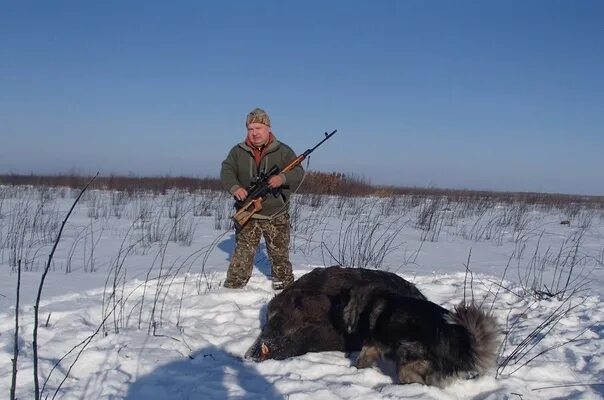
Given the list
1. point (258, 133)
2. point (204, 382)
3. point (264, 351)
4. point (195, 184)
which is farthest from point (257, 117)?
point (195, 184)

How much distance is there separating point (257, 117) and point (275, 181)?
2.38 feet

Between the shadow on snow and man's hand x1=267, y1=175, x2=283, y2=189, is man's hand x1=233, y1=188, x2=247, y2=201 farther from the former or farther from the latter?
the shadow on snow

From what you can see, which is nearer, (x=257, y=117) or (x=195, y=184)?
(x=257, y=117)

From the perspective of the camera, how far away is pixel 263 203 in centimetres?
512

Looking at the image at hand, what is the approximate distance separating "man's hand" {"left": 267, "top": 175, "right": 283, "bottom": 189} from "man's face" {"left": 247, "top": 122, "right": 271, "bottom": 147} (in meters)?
0.47

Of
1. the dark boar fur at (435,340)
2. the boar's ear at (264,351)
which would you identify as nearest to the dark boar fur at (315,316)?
the boar's ear at (264,351)

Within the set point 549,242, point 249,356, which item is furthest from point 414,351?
point 549,242

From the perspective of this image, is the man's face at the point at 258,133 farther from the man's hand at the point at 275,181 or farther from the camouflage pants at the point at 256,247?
the camouflage pants at the point at 256,247

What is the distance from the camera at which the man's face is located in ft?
16.4

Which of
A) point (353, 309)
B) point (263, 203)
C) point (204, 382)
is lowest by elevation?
point (204, 382)

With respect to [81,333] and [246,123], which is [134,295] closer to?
[81,333]

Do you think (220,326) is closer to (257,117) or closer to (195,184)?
(257,117)

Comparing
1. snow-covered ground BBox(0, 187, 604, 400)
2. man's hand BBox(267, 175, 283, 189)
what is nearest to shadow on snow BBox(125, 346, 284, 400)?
snow-covered ground BBox(0, 187, 604, 400)

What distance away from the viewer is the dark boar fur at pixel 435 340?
9.11 ft
